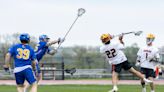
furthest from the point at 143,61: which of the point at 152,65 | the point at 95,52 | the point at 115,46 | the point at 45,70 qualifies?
the point at 95,52

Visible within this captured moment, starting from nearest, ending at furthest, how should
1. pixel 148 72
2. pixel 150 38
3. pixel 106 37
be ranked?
pixel 106 37 < pixel 150 38 < pixel 148 72

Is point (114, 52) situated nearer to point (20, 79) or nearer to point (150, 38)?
point (150, 38)

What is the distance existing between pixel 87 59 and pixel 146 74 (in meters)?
31.1

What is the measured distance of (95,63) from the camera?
5325 centimetres

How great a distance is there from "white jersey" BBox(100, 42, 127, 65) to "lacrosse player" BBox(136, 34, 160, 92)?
2109 mm

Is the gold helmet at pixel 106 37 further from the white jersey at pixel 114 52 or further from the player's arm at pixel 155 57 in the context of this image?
the player's arm at pixel 155 57

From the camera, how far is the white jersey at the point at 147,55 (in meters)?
21.4

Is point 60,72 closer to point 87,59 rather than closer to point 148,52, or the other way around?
point 87,59

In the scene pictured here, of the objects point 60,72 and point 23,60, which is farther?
point 60,72

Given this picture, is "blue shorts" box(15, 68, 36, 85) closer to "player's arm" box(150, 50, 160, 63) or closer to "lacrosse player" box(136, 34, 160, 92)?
"lacrosse player" box(136, 34, 160, 92)

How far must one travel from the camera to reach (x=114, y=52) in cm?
1930

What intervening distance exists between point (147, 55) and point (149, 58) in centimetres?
14

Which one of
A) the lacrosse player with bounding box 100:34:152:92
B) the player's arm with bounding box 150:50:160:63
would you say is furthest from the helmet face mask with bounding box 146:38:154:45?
the lacrosse player with bounding box 100:34:152:92

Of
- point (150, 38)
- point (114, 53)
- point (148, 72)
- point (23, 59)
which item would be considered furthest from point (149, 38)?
point (23, 59)
